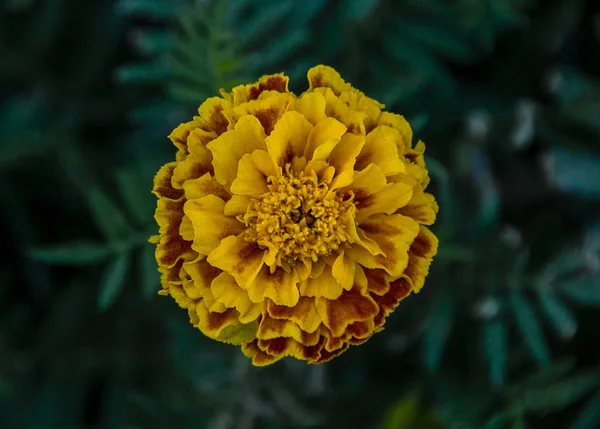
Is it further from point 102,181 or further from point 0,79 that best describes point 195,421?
point 0,79

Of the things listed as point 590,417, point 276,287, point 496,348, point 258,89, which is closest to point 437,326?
point 496,348

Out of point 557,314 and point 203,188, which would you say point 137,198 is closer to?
point 203,188

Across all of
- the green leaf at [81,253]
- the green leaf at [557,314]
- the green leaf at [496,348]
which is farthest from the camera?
the green leaf at [557,314]

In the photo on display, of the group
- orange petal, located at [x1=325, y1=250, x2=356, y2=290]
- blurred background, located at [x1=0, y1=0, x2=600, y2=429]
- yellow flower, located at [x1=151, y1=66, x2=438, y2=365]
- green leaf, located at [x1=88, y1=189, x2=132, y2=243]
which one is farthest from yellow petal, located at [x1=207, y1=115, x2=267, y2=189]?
green leaf, located at [x1=88, y1=189, x2=132, y2=243]

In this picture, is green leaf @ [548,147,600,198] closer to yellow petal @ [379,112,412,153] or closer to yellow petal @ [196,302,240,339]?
yellow petal @ [379,112,412,153]

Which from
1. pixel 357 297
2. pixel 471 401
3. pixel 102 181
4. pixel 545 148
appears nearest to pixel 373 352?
pixel 471 401

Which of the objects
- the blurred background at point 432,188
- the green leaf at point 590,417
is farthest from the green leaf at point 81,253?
the green leaf at point 590,417

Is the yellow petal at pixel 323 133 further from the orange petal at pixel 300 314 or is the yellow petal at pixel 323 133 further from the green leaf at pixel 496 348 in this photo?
the green leaf at pixel 496 348
